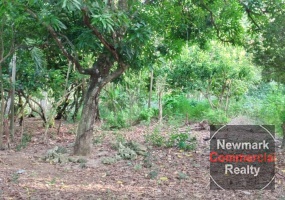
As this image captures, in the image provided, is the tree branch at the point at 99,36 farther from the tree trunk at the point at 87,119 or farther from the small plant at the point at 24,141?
the small plant at the point at 24,141

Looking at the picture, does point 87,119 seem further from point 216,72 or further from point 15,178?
point 216,72

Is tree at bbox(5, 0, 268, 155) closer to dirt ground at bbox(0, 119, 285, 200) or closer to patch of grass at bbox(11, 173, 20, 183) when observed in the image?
dirt ground at bbox(0, 119, 285, 200)

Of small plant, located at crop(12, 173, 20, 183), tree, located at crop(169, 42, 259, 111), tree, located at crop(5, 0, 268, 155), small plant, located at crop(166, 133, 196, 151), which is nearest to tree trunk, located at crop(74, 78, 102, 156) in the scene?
tree, located at crop(5, 0, 268, 155)

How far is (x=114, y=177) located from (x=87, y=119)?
1.37 metres

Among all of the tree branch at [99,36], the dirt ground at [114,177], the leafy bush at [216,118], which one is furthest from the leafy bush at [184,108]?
the tree branch at [99,36]

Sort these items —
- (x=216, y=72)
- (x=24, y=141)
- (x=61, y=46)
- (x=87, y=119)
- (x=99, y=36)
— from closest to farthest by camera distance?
(x=99, y=36) → (x=61, y=46) → (x=87, y=119) → (x=24, y=141) → (x=216, y=72)

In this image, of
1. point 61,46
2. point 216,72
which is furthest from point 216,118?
point 61,46

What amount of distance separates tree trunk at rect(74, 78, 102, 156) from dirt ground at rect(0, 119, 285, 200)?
253 millimetres

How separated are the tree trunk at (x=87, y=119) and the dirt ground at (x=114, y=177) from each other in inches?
9.9

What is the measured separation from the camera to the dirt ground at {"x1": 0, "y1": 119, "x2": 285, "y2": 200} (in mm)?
4277

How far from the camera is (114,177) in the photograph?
5.10 meters

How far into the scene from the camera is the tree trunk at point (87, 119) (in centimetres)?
608

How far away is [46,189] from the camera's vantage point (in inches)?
172

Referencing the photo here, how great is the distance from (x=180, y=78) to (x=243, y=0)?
6.02 metres
